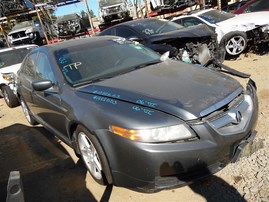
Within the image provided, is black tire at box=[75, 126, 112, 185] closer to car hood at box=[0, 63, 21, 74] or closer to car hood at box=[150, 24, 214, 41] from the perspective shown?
car hood at box=[150, 24, 214, 41]

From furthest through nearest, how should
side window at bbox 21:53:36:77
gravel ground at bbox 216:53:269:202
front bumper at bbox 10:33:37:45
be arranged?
front bumper at bbox 10:33:37:45
side window at bbox 21:53:36:77
gravel ground at bbox 216:53:269:202

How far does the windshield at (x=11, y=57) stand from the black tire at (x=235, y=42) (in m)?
5.83

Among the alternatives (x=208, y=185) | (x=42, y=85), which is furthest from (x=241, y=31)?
Answer: (x=42, y=85)

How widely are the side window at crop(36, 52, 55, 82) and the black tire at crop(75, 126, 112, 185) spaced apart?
92 centimetres

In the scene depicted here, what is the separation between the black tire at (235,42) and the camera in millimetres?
7359

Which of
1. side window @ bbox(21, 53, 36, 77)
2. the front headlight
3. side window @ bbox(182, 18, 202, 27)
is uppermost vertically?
side window @ bbox(21, 53, 36, 77)

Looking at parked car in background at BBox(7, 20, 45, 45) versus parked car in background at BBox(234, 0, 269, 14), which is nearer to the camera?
parked car in background at BBox(234, 0, 269, 14)

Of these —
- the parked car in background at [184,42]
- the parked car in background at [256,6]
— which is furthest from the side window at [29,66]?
the parked car in background at [256,6]

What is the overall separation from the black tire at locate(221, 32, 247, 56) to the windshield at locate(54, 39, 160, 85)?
13.6 ft

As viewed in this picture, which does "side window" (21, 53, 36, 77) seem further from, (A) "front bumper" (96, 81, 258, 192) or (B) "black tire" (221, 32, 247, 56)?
(B) "black tire" (221, 32, 247, 56)

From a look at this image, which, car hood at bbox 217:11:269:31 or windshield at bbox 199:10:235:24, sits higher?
windshield at bbox 199:10:235:24

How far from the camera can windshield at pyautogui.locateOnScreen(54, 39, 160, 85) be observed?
3387 mm

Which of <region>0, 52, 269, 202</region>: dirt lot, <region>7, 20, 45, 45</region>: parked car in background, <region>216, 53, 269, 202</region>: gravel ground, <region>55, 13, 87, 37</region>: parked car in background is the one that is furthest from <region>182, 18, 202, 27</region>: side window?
<region>7, 20, 45, 45</region>: parked car in background

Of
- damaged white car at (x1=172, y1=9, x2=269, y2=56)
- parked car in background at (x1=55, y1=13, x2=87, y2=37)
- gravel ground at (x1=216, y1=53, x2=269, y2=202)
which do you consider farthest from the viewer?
parked car in background at (x1=55, y1=13, x2=87, y2=37)
